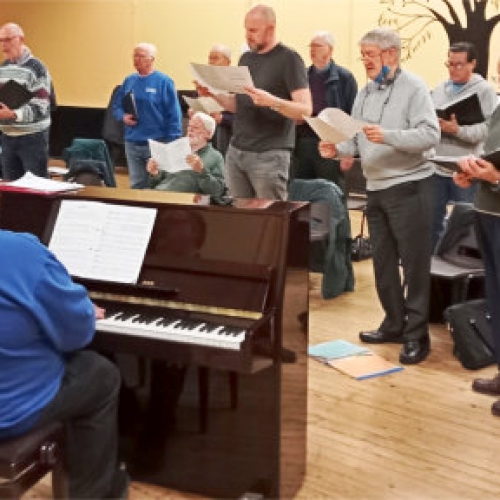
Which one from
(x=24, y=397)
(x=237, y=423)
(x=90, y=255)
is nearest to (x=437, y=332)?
(x=237, y=423)

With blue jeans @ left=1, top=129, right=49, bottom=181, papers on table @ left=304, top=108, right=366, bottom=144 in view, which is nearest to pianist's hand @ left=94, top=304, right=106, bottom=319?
papers on table @ left=304, top=108, right=366, bottom=144

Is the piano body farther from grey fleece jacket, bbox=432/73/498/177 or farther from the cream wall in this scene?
the cream wall

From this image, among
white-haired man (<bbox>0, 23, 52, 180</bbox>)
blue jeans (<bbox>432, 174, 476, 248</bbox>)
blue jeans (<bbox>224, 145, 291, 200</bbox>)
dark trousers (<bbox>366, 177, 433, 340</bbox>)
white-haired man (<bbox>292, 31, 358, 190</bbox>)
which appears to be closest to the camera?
dark trousers (<bbox>366, 177, 433, 340</bbox>)

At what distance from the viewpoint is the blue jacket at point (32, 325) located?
1.96 m

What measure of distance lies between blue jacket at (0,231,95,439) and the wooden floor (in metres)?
0.72

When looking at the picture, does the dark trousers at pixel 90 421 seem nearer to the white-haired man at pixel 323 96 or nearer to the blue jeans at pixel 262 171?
the blue jeans at pixel 262 171

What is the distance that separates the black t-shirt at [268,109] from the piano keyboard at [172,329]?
1846 millimetres

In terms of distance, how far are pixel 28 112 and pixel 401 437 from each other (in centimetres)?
359

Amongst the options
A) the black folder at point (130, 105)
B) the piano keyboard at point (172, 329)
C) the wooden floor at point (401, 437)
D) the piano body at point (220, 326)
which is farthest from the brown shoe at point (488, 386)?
the black folder at point (130, 105)

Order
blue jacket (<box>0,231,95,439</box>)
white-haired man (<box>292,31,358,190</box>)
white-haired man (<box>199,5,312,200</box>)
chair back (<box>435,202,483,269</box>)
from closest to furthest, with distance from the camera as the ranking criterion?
blue jacket (<box>0,231,95,439</box>) < white-haired man (<box>199,5,312,200</box>) < chair back (<box>435,202,483,269</box>) < white-haired man (<box>292,31,358,190</box>)

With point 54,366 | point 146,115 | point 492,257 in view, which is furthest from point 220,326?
point 146,115

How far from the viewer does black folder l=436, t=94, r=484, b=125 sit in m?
4.09

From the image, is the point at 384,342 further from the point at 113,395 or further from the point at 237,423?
the point at 113,395

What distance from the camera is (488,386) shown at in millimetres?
3496
